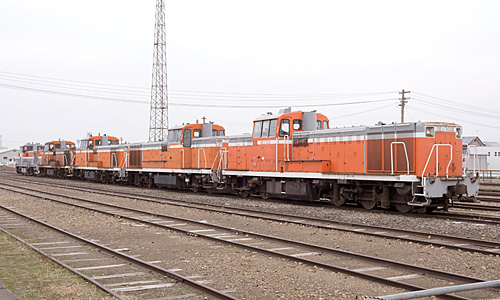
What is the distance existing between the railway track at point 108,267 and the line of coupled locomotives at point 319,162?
8.82 m

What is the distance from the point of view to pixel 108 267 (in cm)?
784

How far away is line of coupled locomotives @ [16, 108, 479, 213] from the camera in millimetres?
14203

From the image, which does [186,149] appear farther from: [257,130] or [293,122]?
[293,122]

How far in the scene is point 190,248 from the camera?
9461 mm

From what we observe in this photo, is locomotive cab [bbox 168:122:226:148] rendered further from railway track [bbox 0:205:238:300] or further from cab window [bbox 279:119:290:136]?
railway track [bbox 0:205:238:300]

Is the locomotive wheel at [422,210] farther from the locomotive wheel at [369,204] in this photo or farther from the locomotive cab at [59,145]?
the locomotive cab at [59,145]

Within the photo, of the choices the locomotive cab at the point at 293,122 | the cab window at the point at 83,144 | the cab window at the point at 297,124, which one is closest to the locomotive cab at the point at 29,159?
the cab window at the point at 83,144

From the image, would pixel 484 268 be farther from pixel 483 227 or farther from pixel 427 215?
pixel 427 215

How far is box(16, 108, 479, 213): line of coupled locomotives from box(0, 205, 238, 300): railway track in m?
8.82

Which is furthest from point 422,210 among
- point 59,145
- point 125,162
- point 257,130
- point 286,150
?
point 59,145

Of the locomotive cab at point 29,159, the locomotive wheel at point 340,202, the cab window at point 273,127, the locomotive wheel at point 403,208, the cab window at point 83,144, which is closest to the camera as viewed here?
the locomotive wheel at point 403,208

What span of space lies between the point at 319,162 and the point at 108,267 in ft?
34.4

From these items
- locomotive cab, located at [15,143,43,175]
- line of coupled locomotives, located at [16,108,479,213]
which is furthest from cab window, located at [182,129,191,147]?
locomotive cab, located at [15,143,43,175]

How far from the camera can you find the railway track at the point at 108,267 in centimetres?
639
